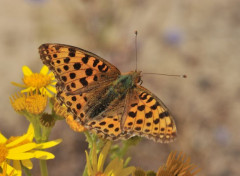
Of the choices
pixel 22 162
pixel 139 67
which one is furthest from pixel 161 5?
pixel 22 162

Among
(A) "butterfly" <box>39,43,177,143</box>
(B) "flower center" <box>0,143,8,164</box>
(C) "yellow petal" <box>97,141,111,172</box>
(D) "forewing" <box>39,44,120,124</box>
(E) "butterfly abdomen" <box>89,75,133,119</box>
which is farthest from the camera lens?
(E) "butterfly abdomen" <box>89,75,133,119</box>

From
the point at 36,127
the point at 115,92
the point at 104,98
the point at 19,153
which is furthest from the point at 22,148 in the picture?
the point at 115,92

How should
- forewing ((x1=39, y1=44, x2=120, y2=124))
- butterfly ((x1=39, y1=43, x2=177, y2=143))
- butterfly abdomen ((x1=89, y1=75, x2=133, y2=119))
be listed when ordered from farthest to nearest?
1. butterfly abdomen ((x1=89, y1=75, x2=133, y2=119))
2. forewing ((x1=39, y1=44, x2=120, y2=124))
3. butterfly ((x1=39, y1=43, x2=177, y2=143))

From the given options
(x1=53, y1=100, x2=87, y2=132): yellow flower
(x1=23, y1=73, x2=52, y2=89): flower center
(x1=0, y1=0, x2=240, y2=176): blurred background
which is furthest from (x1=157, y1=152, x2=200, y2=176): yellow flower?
(x1=0, y1=0, x2=240, y2=176): blurred background

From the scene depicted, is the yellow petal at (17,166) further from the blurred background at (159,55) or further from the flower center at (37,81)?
the blurred background at (159,55)

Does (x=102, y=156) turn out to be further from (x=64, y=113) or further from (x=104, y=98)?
(x=104, y=98)

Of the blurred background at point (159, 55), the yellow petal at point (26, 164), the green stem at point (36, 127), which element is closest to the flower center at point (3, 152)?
the yellow petal at point (26, 164)

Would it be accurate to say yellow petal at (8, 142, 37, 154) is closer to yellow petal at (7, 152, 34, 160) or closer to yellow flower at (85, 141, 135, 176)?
yellow petal at (7, 152, 34, 160)
